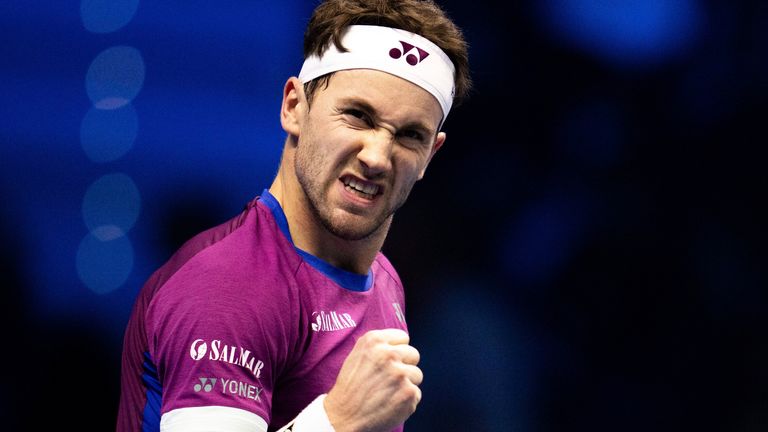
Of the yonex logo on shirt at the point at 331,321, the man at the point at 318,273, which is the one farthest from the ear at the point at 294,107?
the yonex logo on shirt at the point at 331,321

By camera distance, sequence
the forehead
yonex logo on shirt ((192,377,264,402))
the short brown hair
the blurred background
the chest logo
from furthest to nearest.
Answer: the blurred background < the chest logo < the short brown hair < the forehead < yonex logo on shirt ((192,377,264,402))

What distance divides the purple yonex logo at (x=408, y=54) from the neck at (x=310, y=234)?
27 cm

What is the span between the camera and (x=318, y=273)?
1580mm

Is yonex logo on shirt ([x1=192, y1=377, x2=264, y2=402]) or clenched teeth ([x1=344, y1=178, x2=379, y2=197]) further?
clenched teeth ([x1=344, y1=178, x2=379, y2=197])

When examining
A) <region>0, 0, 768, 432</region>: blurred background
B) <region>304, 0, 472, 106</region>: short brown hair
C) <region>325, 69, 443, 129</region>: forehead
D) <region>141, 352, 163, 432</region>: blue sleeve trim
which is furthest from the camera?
<region>0, 0, 768, 432</region>: blurred background

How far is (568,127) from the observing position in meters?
2.99

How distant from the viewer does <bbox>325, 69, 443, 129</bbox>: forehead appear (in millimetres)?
1570

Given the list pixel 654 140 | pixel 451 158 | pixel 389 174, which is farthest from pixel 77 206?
pixel 654 140

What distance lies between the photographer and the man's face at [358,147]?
1565 mm

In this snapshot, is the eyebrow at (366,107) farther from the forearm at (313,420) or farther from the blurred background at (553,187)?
the blurred background at (553,187)

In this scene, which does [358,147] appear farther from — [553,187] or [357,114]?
[553,187]

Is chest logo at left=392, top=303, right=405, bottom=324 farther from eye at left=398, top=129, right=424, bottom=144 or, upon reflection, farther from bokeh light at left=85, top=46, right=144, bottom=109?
bokeh light at left=85, top=46, right=144, bottom=109

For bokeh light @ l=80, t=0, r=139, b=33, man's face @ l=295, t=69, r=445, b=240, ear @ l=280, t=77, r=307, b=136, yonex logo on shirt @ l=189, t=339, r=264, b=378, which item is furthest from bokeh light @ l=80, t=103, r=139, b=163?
yonex logo on shirt @ l=189, t=339, r=264, b=378

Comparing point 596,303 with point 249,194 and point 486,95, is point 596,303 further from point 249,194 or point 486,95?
point 249,194
